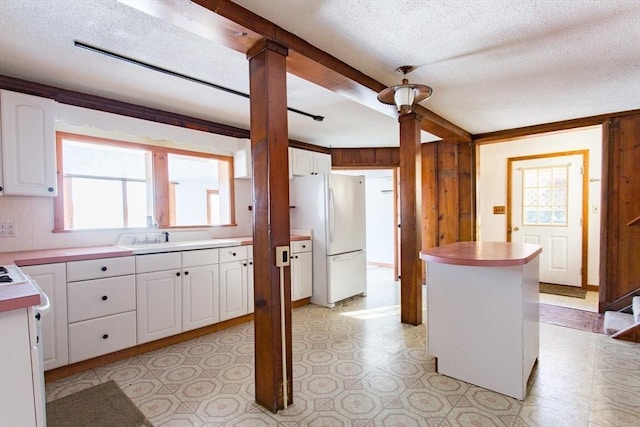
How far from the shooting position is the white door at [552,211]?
4605 mm

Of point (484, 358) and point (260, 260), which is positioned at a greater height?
point (260, 260)

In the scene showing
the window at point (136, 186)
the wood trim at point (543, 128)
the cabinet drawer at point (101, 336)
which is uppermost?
the wood trim at point (543, 128)

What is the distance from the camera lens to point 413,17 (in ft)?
5.76

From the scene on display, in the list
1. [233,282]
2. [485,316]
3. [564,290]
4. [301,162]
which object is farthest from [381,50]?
[564,290]

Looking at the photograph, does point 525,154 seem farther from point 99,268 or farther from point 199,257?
point 99,268

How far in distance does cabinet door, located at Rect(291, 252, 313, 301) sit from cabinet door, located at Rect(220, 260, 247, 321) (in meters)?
0.70

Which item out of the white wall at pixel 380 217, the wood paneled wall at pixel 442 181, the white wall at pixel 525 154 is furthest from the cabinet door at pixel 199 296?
the white wall at pixel 380 217

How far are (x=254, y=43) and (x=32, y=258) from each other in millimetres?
2053

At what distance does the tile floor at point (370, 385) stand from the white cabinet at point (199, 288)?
0.65 ft

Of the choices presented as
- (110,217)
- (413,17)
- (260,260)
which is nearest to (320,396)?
(260,260)

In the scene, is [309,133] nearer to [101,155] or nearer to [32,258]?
[101,155]

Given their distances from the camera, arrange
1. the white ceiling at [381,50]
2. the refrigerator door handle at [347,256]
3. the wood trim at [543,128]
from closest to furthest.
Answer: the white ceiling at [381,50] → the wood trim at [543,128] → the refrigerator door handle at [347,256]

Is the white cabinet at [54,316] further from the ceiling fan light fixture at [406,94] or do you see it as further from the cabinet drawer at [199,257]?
the ceiling fan light fixture at [406,94]

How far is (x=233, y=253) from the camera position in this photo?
328cm
